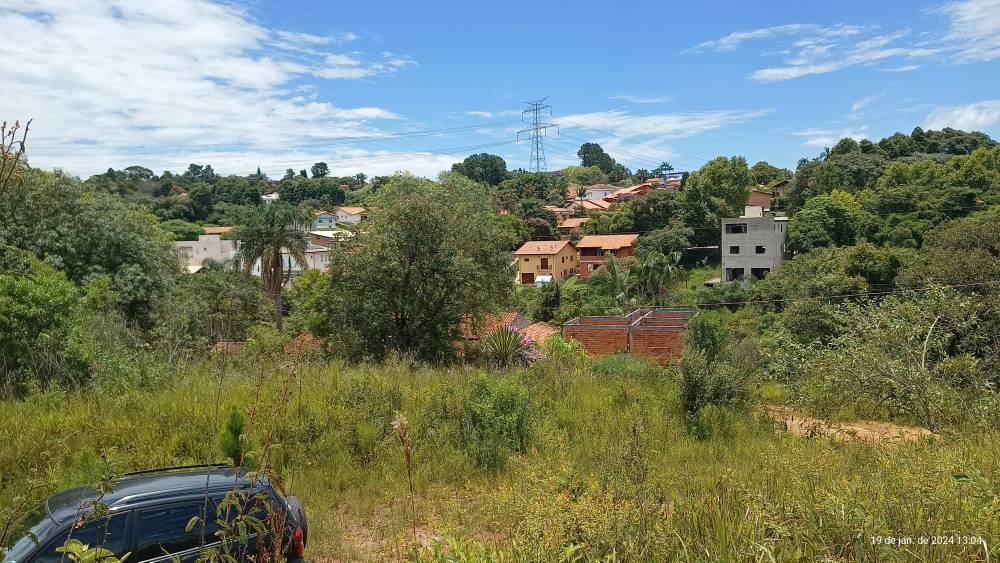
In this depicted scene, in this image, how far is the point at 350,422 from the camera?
759cm

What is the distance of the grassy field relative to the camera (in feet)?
9.43

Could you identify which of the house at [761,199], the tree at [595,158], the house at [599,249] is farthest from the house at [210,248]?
the tree at [595,158]

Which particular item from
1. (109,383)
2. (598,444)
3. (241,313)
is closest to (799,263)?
(241,313)

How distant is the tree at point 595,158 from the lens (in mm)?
178125

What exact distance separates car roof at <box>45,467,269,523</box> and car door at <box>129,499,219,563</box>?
90 mm

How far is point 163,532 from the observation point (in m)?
4.16

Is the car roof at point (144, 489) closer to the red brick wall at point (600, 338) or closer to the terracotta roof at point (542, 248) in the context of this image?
the red brick wall at point (600, 338)

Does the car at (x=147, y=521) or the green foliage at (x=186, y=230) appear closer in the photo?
the car at (x=147, y=521)

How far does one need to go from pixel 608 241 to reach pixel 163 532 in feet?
179

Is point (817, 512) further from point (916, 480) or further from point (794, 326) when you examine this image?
point (794, 326)

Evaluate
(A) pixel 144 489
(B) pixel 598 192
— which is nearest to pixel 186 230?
(B) pixel 598 192

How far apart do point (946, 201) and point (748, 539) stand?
53.2 metres

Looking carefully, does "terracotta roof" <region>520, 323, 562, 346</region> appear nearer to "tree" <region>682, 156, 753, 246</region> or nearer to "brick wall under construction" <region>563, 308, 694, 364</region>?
"brick wall under construction" <region>563, 308, 694, 364</region>

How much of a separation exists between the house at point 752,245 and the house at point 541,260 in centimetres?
1493
